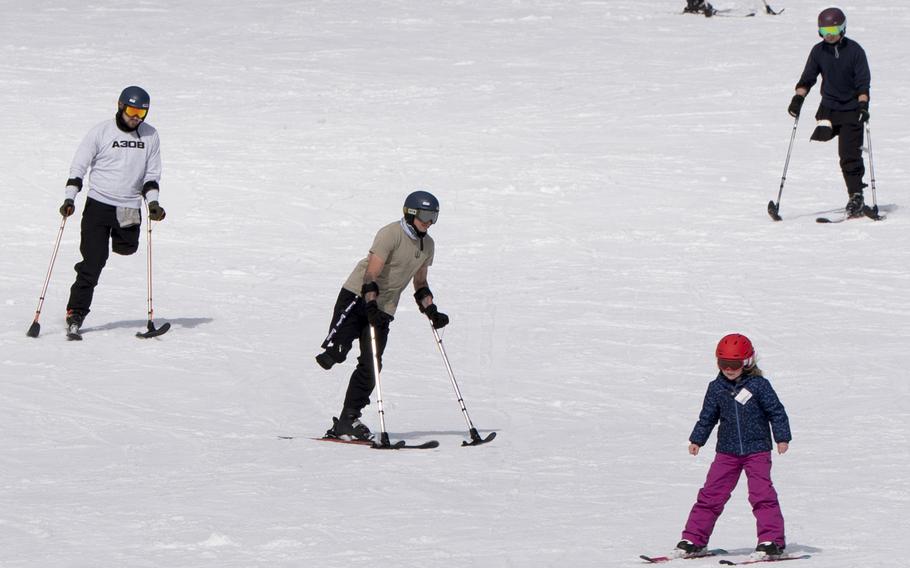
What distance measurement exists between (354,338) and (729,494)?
10.3ft

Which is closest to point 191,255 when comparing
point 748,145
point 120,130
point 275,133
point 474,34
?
point 120,130

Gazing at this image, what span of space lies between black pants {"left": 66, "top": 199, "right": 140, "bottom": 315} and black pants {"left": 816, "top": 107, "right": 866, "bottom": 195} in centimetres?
712

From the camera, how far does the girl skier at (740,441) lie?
6.32 metres

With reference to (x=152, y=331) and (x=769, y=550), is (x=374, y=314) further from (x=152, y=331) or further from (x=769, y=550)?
(x=152, y=331)

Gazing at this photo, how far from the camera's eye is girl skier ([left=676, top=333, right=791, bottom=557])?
20.7 feet

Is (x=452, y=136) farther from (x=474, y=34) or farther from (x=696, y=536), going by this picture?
(x=696, y=536)

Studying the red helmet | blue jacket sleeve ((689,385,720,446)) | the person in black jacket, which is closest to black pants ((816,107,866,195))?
the person in black jacket

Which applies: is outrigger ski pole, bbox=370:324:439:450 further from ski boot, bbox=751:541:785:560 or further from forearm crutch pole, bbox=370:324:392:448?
ski boot, bbox=751:541:785:560

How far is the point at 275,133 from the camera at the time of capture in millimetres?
20641

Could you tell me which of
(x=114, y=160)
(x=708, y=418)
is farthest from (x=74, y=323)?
(x=708, y=418)

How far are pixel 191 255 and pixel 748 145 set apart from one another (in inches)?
309

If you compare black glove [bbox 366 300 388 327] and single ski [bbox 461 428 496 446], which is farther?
single ski [bbox 461 428 496 446]

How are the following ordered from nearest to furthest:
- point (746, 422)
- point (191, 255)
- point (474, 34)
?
point (746, 422)
point (191, 255)
point (474, 34)

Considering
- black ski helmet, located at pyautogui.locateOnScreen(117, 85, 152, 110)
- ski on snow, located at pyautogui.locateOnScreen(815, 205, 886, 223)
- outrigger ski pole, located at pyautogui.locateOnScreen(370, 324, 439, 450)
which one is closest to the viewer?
outrigger ski pole, located at pyautogui.locateOnScreen(370, 324, 439, 450)
